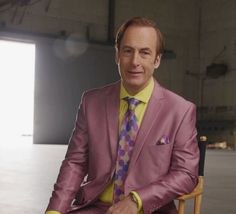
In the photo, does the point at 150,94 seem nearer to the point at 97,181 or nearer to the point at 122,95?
the point at 122,95

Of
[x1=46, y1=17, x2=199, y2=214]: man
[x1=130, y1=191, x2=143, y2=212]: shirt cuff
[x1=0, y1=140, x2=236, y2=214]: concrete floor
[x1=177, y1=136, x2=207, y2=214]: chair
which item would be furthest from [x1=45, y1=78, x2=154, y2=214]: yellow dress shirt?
[x1=0, y1=140, x2=236, y2=214]: concrete floor

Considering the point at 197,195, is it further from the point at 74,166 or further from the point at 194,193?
the point at 74,166

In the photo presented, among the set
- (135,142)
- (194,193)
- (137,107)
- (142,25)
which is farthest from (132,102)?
(194,193)

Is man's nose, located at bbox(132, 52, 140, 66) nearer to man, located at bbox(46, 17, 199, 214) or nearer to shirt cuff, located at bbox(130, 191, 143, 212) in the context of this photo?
man, located at bbox(46, 17, 199, 214)

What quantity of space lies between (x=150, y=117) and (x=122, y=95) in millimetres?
132

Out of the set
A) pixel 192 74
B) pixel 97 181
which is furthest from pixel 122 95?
pixel 192 74

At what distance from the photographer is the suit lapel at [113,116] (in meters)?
1.59

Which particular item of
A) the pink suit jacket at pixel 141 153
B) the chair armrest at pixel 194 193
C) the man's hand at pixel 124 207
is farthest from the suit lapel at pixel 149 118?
the chair armrest at pixel 194 193

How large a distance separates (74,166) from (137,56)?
447 millimetres

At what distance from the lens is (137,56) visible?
154 cm

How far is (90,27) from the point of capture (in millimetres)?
16578

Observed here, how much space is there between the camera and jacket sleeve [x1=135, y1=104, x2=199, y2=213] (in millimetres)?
1528

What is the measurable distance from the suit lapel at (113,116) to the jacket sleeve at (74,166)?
10cm

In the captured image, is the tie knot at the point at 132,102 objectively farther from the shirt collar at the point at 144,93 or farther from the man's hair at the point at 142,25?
the man's hair at the point at 142,25
